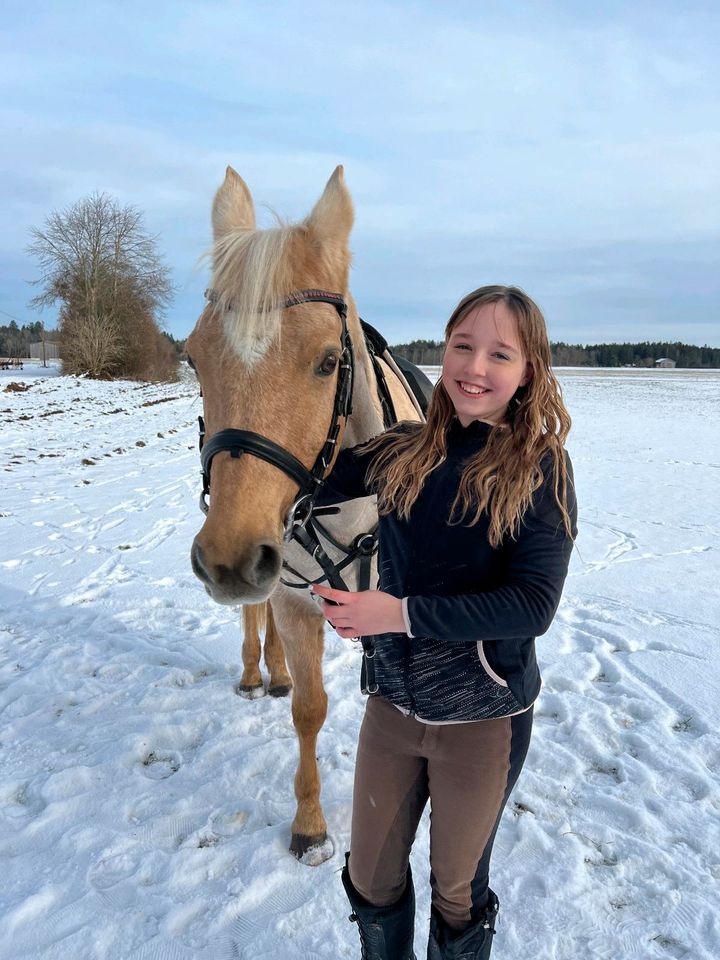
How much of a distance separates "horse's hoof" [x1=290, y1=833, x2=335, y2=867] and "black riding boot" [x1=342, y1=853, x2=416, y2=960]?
2.78ft

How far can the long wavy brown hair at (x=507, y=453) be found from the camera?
4.90 ft

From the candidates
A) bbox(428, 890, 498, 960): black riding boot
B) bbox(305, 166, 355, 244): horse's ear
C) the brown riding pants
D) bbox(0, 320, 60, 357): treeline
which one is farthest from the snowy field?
bbox(0, 320, 60, 357): treeline

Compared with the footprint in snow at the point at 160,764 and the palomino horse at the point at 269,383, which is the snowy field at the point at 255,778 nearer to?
the footprint in snow at the point at 160,764

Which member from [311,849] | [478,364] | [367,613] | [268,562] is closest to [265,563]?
[268,562]

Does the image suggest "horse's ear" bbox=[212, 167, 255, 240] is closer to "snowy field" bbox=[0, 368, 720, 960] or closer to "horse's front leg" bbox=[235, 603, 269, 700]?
"horse's front leg" bbox=[235, 603, 269, 700]

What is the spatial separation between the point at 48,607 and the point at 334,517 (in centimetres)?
385

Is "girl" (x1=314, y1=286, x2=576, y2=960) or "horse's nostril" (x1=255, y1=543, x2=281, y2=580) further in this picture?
"horse's nostril" (x1=255, y1=543, x2=281, y2=580)

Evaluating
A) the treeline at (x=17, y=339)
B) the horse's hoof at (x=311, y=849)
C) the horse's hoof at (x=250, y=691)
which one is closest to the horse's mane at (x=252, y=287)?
the horse's hoof at (x=311, y=849)

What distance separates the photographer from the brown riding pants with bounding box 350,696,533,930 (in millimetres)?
1568

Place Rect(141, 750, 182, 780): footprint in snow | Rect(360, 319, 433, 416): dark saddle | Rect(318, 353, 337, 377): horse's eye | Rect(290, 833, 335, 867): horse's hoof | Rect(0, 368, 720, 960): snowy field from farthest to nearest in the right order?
Rect(141, 750, 182, 780): footprint in snow → Rect(360, 319, 433, 416): dark saddle → Rect(290, 833, 335, 867): horse's hoof → Rect(0, 368, 720, 960): snowy field → Rect(318, 353, 337, 377): horse's eye

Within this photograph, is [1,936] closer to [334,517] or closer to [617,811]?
[334,517]

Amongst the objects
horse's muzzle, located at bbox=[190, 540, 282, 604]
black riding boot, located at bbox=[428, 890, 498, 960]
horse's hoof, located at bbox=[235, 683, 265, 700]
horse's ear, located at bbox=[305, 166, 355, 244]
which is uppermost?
horse's ear, located at bbox=[305, 166, 355, 244]

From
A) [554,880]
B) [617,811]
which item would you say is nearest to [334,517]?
[554,880]

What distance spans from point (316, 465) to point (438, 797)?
3.43 ft
